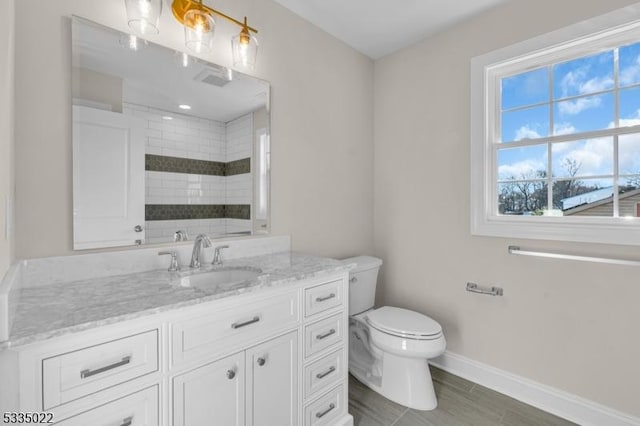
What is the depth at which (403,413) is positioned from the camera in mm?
1839

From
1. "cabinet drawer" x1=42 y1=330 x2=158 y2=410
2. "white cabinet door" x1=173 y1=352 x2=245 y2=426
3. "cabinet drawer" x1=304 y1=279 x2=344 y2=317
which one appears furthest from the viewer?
"cabinet drawer" x1=304 y1=279 x2=344 y2=317

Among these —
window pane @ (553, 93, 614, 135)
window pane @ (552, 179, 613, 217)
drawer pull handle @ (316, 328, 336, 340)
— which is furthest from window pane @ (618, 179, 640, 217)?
drawer pull handle @ (316, 328, 336, 340)

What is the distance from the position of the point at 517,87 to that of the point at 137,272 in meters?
2.52

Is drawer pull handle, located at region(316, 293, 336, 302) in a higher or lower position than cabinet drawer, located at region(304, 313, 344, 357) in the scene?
higher

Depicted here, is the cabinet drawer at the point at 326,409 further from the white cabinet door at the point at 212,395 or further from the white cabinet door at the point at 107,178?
the white cabinet door at the point at 107,178

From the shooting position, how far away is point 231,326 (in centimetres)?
118

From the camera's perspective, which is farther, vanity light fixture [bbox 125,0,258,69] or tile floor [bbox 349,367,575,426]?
tile floor [bbox 349,367,575,426]

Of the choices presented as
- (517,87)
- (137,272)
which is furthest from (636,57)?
(137,272)

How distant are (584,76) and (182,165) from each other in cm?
236

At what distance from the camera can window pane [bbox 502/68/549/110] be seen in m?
1.97

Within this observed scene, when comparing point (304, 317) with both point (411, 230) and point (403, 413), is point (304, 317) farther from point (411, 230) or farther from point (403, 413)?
point (411, 230)

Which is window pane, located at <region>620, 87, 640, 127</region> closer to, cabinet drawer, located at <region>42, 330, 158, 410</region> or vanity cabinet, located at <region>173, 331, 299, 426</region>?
vanity cabinet, located at <region>173, 331, 299, 426</region>

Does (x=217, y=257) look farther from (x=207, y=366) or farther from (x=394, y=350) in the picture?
(x=394, y=350)

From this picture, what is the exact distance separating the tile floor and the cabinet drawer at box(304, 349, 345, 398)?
398 mm
